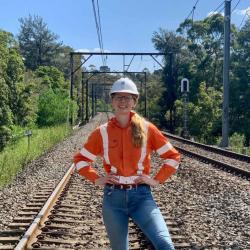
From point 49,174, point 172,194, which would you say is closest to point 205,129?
point 49,174

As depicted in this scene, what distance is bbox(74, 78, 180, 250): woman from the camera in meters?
3.61

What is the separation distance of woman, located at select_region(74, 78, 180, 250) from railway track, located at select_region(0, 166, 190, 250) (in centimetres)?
218

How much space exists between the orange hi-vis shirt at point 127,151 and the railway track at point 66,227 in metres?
2.28

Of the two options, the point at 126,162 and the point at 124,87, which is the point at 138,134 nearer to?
the point at 126,162

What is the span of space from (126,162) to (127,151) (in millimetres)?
79

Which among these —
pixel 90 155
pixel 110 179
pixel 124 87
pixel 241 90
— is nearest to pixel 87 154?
pixel 90 155

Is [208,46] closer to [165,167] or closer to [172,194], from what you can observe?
[172,194]

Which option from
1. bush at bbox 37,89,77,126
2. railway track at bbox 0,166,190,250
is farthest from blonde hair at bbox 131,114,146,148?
bush at bbox 37,89,77,126

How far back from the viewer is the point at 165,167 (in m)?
3.68

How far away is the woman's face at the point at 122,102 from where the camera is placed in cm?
368

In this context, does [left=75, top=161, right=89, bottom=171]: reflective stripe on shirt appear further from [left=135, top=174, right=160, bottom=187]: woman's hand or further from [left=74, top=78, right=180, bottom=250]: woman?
[left=135, top=174, right=160, bottom=187]: woman's hand

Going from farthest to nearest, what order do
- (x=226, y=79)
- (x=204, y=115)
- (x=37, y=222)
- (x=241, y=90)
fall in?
(x=241, y=90)
(x=204, y=115)
(x=226, y=79)
(x=37, y=222)

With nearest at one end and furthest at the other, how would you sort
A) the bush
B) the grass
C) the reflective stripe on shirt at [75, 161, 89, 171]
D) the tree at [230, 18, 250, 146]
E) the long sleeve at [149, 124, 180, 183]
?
the long sleeve at [149, 124, 180, 183] → the reflective stripe on shirt at [75, 161, 89, 171] → the grass → the bush → the tree at [230, 18, 250, 146]

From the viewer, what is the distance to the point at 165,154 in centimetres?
366
